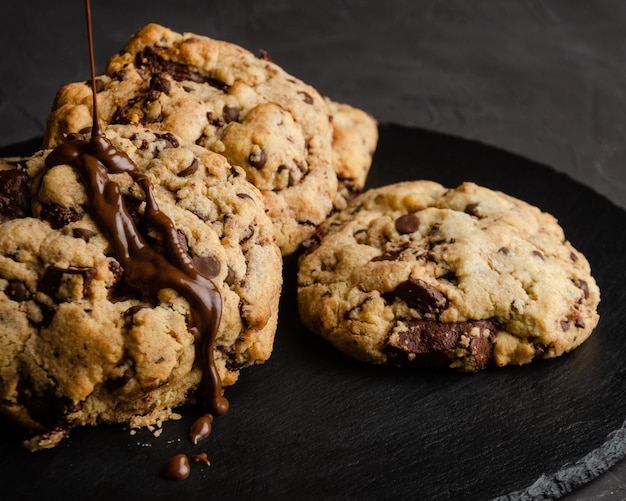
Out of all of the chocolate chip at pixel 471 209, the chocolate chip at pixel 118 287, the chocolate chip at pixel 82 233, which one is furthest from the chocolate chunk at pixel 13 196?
the chocolate chip at pixel 471 209

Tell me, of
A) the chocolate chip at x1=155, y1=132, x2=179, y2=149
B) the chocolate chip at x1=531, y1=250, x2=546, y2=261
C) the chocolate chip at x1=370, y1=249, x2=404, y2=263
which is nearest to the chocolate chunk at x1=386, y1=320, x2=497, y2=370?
the chocolate chip at x1=370, y1=249, x2=404, y2=263

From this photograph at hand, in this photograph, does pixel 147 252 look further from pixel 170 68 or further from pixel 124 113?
pixel 170 68

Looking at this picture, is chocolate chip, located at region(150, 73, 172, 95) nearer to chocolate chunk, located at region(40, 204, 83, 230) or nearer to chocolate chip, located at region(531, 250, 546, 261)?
chocolate chunk, located at region(40, 204, 83, 230)

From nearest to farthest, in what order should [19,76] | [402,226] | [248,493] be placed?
[248,493]
[402,226]
[19,76]

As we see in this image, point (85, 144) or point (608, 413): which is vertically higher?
point (85, 144)

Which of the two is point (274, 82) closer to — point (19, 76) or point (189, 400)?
point (189, 400)

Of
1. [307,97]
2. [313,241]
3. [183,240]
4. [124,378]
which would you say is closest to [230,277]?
[183,240]

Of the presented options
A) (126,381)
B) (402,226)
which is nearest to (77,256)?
(126,381)
